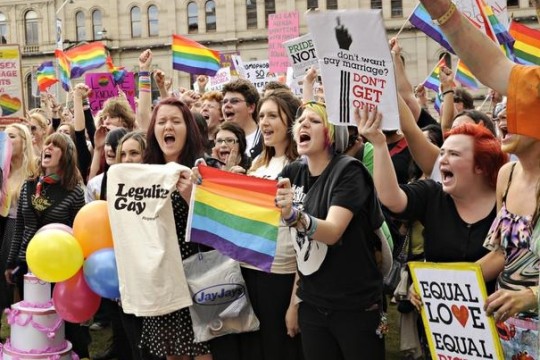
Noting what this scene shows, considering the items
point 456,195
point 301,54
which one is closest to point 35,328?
point 456,195

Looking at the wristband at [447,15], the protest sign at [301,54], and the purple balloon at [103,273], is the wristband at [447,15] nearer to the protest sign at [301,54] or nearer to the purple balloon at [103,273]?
the purple balloon at [103,273]

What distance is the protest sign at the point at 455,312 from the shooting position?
3.03 meters

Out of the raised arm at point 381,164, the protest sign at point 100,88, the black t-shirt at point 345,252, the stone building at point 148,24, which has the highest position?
the stone building at point 148,24

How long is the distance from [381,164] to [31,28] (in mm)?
49456

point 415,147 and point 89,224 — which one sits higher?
point 415,147

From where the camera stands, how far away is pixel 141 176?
4.32 m

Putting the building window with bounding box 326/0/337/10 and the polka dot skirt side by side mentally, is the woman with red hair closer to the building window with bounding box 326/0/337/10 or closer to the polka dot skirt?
the polka dot skirt

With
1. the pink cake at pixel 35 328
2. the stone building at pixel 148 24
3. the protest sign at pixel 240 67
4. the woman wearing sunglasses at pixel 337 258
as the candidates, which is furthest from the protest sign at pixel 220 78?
the stone building at pixel 148 24

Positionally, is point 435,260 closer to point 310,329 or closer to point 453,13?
point 310,329

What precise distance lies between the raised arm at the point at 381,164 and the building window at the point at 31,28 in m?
48.9

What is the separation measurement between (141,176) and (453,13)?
8.25 ft

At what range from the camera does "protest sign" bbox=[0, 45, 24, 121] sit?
8.29 meters

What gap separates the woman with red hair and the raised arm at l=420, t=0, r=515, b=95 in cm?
100

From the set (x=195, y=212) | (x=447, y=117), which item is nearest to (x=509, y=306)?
(x=195, y=212)
